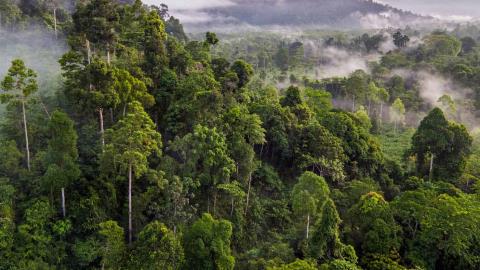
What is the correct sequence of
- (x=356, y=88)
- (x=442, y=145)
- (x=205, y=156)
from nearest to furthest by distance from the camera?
(x=205, y=156), (x=442, y=145), (x=356, y=88)

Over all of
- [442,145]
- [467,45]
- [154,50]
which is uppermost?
[467,45]

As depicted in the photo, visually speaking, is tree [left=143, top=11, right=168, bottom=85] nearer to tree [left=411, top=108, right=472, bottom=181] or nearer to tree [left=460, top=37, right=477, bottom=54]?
tree [left=411, top=108, right=472, bottom=181]

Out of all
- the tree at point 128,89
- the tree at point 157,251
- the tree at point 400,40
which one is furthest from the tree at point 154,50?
the tree at point 400,40

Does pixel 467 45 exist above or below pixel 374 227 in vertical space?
above

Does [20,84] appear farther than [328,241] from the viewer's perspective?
Yes

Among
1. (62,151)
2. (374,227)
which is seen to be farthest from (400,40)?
(62,151)

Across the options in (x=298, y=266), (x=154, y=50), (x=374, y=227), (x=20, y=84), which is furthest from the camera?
(x=154, y=50)

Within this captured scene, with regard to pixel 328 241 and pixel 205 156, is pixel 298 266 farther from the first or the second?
pixel 205 156
